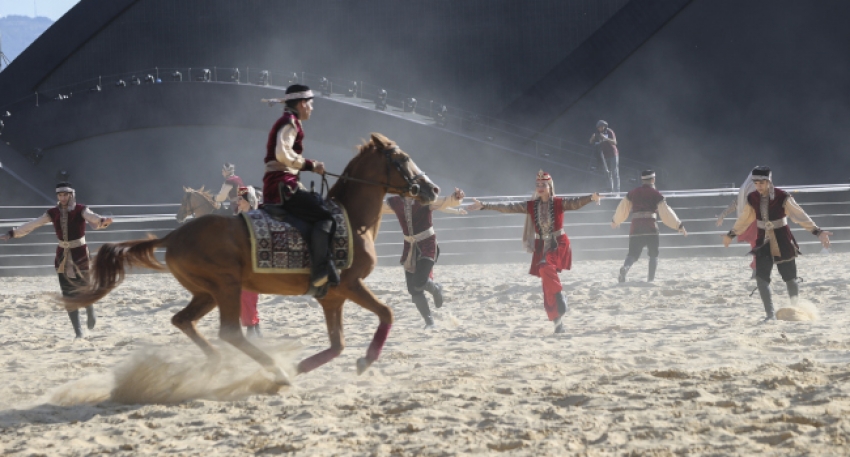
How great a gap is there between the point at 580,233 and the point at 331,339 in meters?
12.7

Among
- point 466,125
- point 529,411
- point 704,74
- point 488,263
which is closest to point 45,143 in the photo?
point 466,125

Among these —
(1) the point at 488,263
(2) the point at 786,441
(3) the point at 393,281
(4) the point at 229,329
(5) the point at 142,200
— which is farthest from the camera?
(5) the point at 142,200

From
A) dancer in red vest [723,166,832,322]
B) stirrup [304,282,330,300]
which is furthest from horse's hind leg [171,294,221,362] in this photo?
dancer in red vest [723,166,832,322]

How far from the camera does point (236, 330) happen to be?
6727mm

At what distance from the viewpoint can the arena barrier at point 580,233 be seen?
1866 centimetres

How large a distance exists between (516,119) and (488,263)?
28.6ft

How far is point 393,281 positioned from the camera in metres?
15.6

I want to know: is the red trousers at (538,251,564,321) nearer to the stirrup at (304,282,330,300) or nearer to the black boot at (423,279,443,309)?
the black boot at (423,279,443,309)

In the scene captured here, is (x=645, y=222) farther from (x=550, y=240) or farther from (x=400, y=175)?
(x=400, y=175)

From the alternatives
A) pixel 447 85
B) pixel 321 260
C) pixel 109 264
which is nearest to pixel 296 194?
pixel 321 260

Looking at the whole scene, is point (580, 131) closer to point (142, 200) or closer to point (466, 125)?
point (466, 125)

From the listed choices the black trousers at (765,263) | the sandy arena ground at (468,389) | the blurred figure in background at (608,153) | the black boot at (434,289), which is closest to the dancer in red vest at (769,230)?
the black trousers at (765,263)

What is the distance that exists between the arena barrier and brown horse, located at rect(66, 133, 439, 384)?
11.2m

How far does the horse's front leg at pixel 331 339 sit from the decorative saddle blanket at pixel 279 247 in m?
0.45
